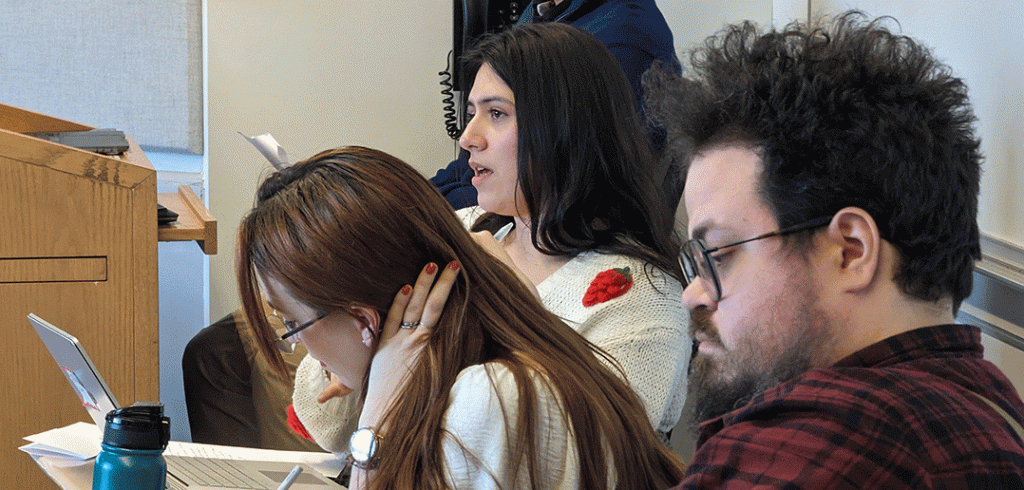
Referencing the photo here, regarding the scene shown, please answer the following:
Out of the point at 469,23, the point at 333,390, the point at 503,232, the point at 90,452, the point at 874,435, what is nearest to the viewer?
the point at 874,435

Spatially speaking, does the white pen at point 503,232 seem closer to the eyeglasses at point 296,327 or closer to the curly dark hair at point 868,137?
the eyeglasses at point 296,327

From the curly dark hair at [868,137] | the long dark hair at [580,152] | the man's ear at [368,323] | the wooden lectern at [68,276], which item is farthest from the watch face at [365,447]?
the wooden lectern at [68,276]

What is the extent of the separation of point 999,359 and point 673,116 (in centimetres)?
89

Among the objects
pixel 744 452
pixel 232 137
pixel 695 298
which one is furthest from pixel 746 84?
pixel 232 137

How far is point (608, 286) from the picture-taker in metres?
1.50

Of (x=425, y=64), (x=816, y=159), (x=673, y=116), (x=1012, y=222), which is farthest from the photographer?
(x=425, y=64)

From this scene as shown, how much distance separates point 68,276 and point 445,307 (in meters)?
0.85

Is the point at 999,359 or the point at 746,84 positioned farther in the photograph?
the point at 999,359

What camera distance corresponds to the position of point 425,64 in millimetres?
2982

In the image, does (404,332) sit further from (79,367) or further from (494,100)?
(494,100)

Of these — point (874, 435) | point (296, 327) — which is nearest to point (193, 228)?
point (296, 327)

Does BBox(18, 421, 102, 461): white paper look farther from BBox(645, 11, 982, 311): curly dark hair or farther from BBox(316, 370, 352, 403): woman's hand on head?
BBox(645, 11, 982, 311): curly dark hair

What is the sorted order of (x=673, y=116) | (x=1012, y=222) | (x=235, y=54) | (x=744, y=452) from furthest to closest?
(x=235, y=54)
(x=1012, y=222)
(x=673, y=116)
(x=744, y=452)

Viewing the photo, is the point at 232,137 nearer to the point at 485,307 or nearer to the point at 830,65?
the point at 485,307
